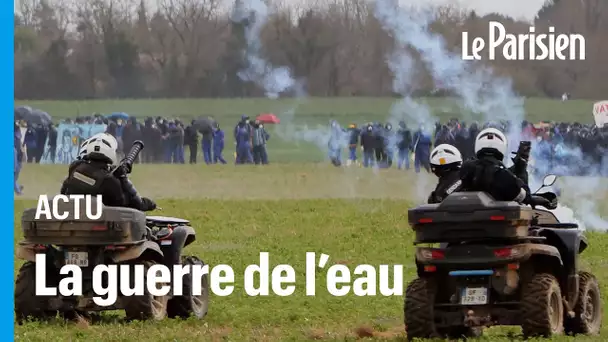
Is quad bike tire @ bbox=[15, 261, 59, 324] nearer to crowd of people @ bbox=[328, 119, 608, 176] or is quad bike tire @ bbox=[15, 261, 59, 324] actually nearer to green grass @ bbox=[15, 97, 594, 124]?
crowd of people @ bbox=[328, 119, 608, 176]

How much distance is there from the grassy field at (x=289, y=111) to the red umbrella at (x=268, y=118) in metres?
0.14

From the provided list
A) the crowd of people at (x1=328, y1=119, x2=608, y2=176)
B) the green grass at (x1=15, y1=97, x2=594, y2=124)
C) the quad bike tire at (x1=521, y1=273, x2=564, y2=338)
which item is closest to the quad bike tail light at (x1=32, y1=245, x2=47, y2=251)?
the quad bike tire at (x1=521, y1=273, x2=564, y2=338)

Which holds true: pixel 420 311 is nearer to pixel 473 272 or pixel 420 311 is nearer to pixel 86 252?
pixel 473 272

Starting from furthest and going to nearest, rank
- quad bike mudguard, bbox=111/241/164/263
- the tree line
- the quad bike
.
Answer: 1. the tree line
2. quad bike mudguard, bbox=111/241/164/263
3. the quad bike

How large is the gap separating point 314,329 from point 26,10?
27.7 metres

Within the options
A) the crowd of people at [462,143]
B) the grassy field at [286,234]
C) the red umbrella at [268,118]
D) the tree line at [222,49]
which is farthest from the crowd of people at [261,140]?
the tree line at [222,49]

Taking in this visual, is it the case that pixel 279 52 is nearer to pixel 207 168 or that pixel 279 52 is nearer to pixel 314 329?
pixel 207 168

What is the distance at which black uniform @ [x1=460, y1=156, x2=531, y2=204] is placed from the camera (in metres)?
15.0

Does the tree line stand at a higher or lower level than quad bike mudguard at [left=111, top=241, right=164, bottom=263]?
higher

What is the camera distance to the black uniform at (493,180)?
14953mm

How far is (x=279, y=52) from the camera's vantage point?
1585 inches

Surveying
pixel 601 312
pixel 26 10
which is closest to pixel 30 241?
pixel 601 312

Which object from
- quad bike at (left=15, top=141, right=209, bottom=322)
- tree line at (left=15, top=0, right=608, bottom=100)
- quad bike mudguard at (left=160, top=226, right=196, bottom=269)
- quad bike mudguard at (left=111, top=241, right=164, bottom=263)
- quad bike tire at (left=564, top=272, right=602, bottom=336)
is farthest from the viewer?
tree line at (left=15, top=0, right=608, bottom=100)

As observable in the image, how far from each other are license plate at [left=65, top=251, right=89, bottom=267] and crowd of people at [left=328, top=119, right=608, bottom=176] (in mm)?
17686
